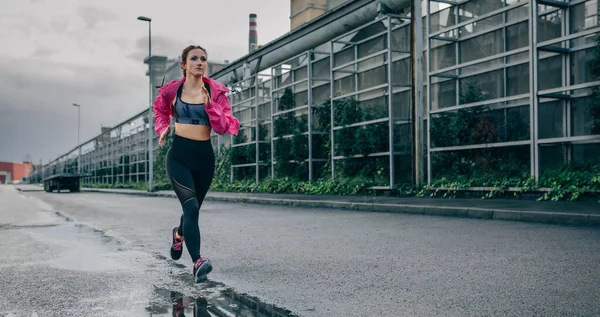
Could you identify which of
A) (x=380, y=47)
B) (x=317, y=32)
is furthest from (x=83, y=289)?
(x=317, y=32)

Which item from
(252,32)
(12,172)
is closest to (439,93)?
(252,32)

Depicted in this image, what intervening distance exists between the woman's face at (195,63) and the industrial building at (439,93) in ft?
24.3

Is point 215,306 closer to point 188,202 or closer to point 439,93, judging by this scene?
point 188,202

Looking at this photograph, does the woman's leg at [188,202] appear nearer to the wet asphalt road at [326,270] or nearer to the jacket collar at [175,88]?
the wet asphalt road at [326,270]

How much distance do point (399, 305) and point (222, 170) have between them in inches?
1079

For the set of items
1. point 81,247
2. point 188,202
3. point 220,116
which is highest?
point 220,116

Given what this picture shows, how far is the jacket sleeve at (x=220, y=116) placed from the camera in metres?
4.99

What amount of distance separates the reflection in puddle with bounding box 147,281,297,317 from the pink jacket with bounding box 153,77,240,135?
4.49 feet

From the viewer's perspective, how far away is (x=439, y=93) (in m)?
17.0

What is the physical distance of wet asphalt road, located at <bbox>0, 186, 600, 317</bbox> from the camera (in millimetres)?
4258

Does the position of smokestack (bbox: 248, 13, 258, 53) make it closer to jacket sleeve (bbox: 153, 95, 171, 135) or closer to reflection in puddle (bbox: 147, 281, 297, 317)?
jacket sleeve (bbox: 153, 95, 171, 135)

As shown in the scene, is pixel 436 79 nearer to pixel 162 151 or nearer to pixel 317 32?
pixel 317 32

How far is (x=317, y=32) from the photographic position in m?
22.9

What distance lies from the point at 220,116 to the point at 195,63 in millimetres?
519
